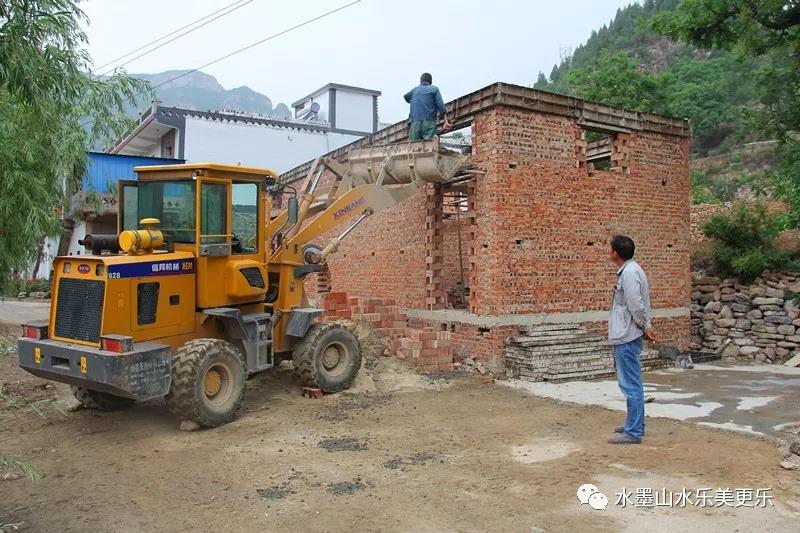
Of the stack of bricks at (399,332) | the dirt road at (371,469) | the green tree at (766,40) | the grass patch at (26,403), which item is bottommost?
the dirt road at (371,469)

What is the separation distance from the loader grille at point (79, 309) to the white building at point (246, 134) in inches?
694

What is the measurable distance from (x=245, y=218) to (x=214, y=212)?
48cm

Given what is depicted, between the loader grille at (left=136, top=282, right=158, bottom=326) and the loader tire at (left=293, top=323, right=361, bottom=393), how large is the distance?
215cm

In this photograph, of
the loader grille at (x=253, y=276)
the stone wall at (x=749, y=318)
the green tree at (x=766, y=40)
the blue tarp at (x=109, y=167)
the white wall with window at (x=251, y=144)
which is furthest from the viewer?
the white wall with window at (x=251, y=144)

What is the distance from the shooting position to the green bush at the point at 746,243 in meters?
13.2

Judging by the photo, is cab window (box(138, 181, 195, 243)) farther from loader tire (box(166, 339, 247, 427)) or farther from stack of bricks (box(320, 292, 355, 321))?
stack of bricks (box(320, 292, 355, 321))

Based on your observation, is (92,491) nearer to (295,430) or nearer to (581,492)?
(295,430)

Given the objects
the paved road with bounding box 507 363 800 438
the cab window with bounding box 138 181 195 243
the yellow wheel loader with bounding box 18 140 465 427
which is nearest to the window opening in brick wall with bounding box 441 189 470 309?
the paved road with bounding box 507 363 800 438

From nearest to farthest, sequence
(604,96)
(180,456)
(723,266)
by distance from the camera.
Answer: (180,456) → (723,266) → (604,96)

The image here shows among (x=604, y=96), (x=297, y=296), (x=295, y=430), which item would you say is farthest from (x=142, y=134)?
(x=295, y=430)

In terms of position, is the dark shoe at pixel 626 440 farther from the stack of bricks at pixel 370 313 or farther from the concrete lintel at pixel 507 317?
the stack of bricks at pixel 370 313

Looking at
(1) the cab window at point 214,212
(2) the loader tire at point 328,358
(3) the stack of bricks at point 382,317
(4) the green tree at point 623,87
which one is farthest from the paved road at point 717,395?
(4) the green tree at point 623,87

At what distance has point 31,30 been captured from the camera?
4793 mm

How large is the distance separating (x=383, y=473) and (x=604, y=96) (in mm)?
21998
